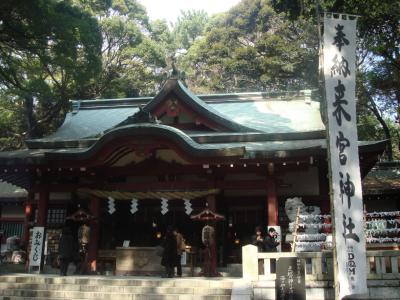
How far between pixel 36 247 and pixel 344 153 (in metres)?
10.3

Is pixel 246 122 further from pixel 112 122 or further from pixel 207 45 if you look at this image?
pixel 207 45

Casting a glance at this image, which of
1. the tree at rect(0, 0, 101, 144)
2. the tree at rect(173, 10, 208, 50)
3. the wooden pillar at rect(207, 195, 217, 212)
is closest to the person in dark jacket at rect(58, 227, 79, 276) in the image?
the wooden pillar at rect(207, 195, 217, 212)

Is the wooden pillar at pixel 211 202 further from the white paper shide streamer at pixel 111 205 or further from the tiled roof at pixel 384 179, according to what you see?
the tiled roof at pixel 384 179

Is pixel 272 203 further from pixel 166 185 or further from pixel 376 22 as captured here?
pixel 376 22

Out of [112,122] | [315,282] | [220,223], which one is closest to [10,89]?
[112,122]

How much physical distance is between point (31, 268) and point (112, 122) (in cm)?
851

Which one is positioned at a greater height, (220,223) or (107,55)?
(107,55)

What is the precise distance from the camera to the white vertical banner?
727 cm

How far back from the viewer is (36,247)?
13820mm

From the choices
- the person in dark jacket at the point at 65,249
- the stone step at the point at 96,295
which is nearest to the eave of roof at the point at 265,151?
the person in dark jacket at the point at 65,249

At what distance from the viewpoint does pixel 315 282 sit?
8680 millimetres

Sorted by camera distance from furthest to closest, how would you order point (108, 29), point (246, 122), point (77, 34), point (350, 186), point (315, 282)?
point (108, 29) → point (246, 122) → point (77, 34) → point (315, 282) → point (350, 186)

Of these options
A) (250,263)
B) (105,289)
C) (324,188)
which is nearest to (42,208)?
(105,289)

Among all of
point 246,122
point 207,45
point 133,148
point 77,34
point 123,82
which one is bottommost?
point 133,148
